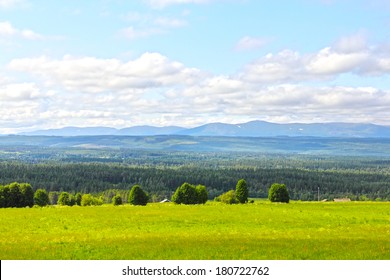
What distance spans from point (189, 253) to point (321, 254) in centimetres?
664

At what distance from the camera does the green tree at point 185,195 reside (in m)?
101

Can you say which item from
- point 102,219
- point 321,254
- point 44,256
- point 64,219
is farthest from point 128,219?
point 321,254

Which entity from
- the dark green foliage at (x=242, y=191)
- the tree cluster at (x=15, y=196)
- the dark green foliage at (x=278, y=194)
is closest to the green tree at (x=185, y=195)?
the dark green foliage at (x=242, y=191)

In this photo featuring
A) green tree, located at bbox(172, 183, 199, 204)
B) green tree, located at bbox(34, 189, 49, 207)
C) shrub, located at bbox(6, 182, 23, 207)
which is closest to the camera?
shrub, located at bbox(6, 182, 23, 207)

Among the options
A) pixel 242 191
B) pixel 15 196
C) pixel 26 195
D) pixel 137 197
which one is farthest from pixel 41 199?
pixel 242 191

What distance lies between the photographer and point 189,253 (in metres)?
23.4

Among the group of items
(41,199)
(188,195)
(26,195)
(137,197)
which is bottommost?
(41,199)

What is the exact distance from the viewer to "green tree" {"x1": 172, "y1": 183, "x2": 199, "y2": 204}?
101 m

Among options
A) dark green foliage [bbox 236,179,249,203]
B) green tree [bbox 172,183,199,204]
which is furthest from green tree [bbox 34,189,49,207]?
dark green foliage [bbox 236,179,249,203]

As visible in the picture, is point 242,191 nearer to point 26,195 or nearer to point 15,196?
point 26,195

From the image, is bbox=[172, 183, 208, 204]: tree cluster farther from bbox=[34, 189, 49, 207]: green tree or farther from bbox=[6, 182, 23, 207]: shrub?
bbox=[6, 182, 23, 207]: shrub

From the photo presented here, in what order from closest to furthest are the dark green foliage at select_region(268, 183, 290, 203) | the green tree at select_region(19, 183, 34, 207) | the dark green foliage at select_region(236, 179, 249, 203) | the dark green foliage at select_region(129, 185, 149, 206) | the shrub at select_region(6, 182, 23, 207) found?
the shrub at select_region(6, 182, 23, 207)
the green tree at select_region(19, 183, 34, 207)
the dark green foliage at select_region(268, 183, 290, 203)
the dark green foliage at select_region(236, 179, 249, 203)
the dark green foliage at select_region(129, 185, 149, 206)

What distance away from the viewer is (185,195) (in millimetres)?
101750
